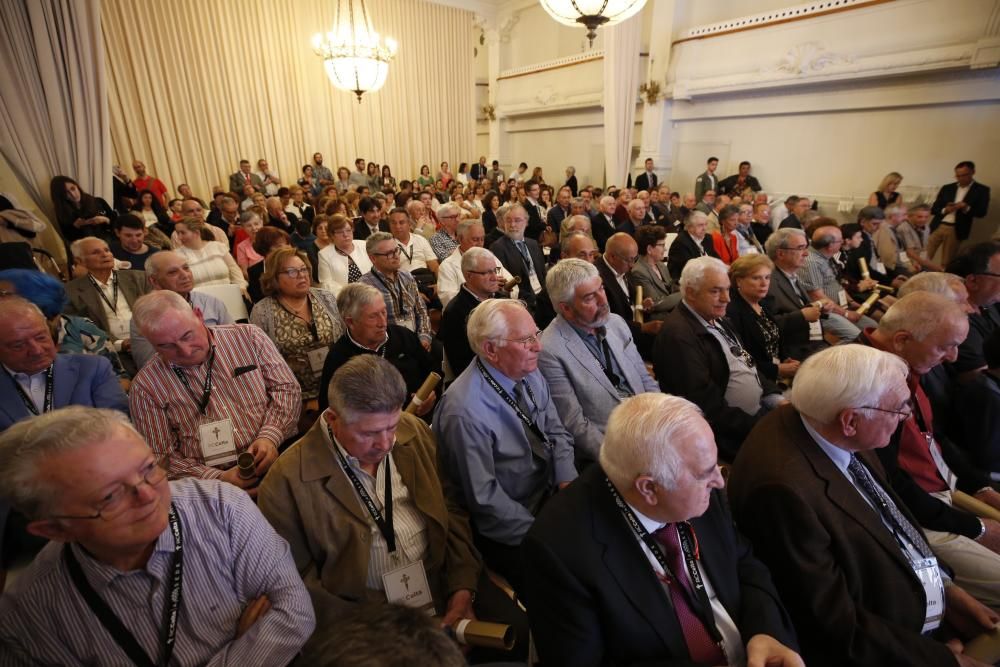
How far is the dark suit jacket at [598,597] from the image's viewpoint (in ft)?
3.56

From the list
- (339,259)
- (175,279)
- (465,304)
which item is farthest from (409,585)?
(339,259)

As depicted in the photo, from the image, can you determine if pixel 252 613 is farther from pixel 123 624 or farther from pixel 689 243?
pixel 689 243

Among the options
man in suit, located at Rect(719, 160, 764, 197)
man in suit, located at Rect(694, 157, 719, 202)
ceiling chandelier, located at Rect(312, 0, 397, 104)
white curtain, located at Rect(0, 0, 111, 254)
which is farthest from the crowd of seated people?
ceiling chandelier, located at Rect(312, 0, 397, 104)

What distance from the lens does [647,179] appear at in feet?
30.3

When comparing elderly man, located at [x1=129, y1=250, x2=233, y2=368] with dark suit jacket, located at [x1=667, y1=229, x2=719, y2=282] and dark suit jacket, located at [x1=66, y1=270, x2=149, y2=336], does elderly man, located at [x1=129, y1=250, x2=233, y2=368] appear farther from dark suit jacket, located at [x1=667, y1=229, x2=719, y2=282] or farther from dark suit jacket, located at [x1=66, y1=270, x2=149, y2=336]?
dark suit jacket, located at [x1=667, y1=229, x2=719, y2=282]

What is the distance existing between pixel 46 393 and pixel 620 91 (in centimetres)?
1005

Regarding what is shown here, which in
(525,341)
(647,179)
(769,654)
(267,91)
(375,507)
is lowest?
(769,654)

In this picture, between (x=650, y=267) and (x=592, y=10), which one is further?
(x=592, y=10)

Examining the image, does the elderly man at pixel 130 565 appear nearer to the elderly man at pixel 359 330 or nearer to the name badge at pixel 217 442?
the name badge at pixel 217 442

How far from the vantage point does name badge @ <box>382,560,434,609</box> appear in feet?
4.87

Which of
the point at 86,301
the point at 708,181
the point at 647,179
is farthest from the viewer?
the point at 647,179

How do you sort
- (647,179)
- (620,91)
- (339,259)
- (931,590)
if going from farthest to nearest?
(620,91)
(647,179)
(339,259)
(931,590)

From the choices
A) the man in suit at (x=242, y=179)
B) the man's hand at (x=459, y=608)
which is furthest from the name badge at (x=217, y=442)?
the man in suit at (x=242, y=179)

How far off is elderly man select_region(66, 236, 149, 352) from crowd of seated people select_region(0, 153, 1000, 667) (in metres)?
0.02
